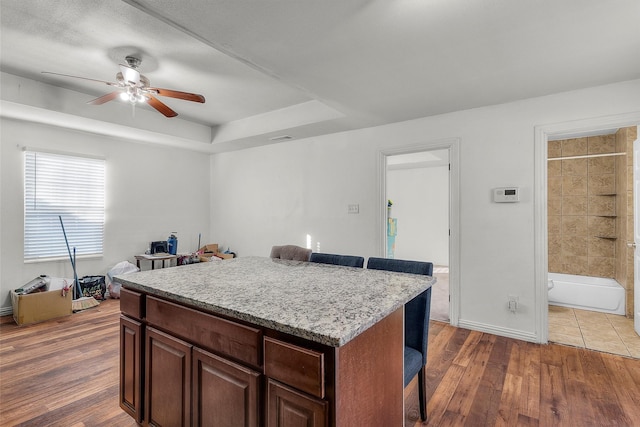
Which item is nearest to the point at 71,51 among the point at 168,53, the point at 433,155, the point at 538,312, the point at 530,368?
the point at 168,53

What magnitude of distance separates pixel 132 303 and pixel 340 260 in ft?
4.33

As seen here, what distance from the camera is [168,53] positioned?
2658mm

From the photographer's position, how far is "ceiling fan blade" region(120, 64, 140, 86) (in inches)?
105

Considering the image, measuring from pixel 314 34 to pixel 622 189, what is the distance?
4.21m

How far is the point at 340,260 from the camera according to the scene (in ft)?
7.64

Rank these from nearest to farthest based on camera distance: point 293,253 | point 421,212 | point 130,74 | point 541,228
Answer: point 130,74, point 293,253, point 541,228, point 421,212

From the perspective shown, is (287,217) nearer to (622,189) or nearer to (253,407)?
(253,407)

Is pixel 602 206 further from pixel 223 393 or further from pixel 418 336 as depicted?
pixel 223 393

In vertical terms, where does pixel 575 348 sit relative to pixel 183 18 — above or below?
below

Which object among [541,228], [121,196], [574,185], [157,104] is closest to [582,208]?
[574,185]

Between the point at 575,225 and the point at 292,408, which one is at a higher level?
the point at 575,225

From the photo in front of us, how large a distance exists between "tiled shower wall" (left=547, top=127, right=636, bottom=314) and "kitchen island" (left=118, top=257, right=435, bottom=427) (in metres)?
4.11

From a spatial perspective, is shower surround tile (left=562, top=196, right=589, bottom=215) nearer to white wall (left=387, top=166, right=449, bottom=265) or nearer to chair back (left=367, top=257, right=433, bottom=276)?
white wall (left=387, top=166, right=449, bottom=265)

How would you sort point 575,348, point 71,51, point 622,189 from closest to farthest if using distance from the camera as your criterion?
point 71,51
point 575,348
point 622,189
